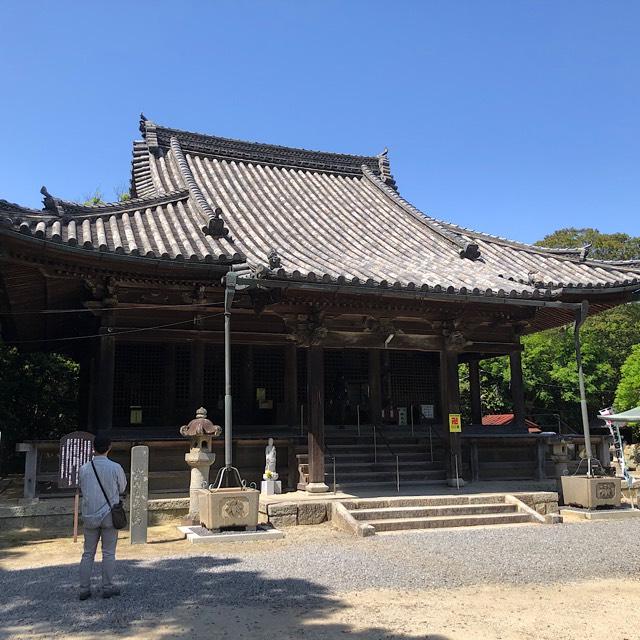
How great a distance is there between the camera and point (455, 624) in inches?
193

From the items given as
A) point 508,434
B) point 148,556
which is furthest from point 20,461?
point 508,434

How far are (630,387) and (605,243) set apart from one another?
38.7 feet

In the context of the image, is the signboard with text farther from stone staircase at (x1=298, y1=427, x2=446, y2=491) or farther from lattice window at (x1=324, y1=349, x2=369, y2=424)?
lattice window at (x1=324, y1=349, x2=369, y2=424)

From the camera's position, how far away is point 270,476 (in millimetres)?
10570

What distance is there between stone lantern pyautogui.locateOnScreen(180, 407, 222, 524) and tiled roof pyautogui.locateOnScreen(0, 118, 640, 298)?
263cm

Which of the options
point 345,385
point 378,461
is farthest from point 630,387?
point 378,461

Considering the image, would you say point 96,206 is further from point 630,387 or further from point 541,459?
point 630,387

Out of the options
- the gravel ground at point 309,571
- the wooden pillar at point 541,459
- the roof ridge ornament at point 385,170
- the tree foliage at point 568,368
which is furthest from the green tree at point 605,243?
the gravel ground at point 309,571

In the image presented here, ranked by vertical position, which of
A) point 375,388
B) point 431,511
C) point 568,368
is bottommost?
point 431,511

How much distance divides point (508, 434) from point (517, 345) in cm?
227

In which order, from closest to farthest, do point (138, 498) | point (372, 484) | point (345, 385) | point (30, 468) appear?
point (138, 498) < point (30, 468) < point (372, 484) < point (345, 385)

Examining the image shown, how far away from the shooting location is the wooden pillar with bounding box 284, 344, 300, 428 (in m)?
13.4

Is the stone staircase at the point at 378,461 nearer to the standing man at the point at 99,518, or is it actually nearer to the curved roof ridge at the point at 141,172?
the standing man at the point at 99,518

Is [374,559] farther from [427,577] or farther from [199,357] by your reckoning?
[199,357]
